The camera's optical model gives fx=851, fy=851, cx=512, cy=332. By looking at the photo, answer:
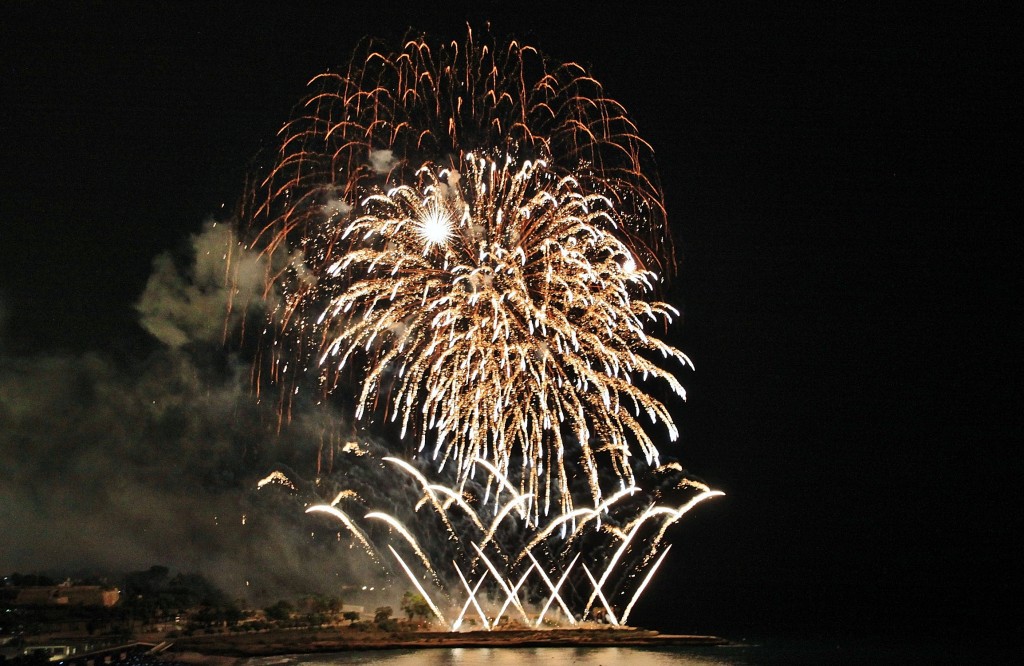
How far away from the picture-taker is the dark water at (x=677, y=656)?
90.2 ft

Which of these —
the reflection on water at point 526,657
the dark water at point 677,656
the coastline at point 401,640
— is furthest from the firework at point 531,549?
the dark water at point 677,656

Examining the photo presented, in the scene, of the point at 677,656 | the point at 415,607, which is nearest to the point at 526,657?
the point at 677,656

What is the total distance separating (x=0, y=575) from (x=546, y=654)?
102 ft

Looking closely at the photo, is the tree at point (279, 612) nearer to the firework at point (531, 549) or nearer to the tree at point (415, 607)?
the tree at point (415, 607)

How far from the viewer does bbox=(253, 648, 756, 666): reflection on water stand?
88.8 ft

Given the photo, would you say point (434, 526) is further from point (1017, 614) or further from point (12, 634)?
point (1017, 614)

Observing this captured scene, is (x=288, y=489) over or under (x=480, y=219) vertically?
under

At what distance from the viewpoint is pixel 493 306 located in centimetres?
2147

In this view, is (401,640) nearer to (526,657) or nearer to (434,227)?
(526,657)

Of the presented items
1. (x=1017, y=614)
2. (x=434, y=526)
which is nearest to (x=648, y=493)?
(x=434, y=526)

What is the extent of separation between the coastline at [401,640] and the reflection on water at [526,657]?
32 centimetres

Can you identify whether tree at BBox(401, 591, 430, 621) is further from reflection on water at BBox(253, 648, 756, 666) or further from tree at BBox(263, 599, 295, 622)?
reflection on water at BBox(253, 648, 756, 666)

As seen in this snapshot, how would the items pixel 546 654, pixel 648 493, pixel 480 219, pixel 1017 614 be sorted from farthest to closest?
pixel 1017 614 < pixel 648 493 < pixel 546 654 < pixel 480 219

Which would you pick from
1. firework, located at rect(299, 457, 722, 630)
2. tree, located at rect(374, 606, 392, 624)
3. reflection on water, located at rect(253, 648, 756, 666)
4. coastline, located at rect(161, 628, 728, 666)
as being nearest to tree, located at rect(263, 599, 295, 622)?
tree, located at rect(374, 606, 392, 624)
